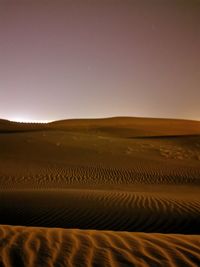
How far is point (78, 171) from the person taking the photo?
42.0ft

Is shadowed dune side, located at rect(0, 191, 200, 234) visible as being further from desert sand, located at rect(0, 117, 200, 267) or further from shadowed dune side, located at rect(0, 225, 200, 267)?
shadowed dune side, located at rect(0, 225, 200, 267)

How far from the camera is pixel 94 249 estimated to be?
349cm

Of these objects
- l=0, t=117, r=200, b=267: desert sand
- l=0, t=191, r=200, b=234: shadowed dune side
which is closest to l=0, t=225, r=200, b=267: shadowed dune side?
l=0, t=117, r=200, b=267: desert sand

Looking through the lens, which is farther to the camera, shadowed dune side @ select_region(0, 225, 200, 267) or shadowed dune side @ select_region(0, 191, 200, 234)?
shadowed dune side @ select_region(0, 191, 200, 234)

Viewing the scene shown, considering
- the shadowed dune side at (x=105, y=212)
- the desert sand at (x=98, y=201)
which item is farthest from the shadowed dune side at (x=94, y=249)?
the shadowed dune side at (x=105, y=212)

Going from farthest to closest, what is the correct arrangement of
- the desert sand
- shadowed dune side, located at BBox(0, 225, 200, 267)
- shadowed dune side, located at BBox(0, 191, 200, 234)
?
1. shadowed dune side, located at BBox(0, 191, 200, 234)
2. the desert sand
3. shadowed dune side, located at BBox(0, 225, 200, 267)

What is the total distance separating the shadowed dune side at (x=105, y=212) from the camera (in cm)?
602

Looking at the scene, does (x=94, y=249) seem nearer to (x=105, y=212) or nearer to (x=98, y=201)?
(x=105, y=212)

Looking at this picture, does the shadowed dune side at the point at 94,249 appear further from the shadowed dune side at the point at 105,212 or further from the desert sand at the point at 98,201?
the shadowed dune side at the point at 105,212

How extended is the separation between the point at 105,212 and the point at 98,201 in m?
Result: 0.65

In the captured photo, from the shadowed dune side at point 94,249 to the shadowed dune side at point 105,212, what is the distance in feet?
6.30

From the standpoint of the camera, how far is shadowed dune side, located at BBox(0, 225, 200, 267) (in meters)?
3.14

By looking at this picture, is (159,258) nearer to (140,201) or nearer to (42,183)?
(140,201)

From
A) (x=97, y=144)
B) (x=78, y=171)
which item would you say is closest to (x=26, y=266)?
(x=78, y=171)
